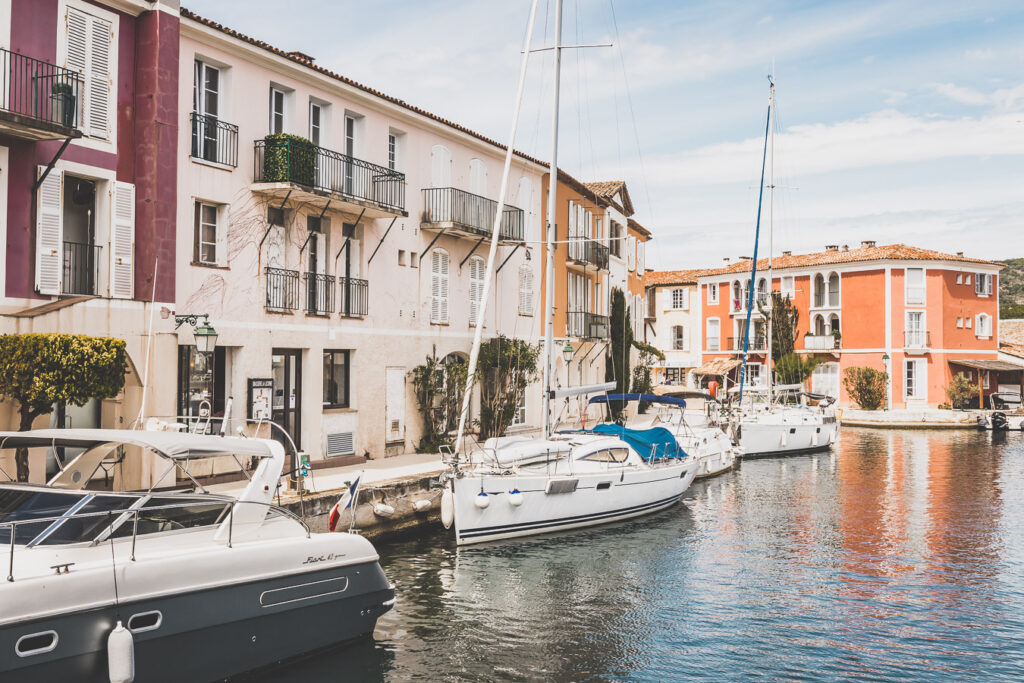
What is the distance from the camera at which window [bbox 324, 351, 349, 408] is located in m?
23.5

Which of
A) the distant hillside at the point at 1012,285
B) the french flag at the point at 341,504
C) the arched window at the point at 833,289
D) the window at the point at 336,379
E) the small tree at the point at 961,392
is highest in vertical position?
the distant hillside at the point at 1012,285

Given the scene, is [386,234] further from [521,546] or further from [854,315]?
[854,315]

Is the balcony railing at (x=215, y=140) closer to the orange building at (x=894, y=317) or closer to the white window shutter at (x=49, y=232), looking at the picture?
the white window shutter at (x=49, y=232)

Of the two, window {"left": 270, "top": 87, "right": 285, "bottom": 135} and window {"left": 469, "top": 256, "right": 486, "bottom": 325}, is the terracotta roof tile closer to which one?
window {"left": 469, "top": 256, "right": 486, "bottom": 325}

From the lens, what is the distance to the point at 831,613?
14.2m

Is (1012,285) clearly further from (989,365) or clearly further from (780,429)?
(780,429)

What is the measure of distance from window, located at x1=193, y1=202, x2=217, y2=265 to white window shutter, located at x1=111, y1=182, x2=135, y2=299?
5.41 feet

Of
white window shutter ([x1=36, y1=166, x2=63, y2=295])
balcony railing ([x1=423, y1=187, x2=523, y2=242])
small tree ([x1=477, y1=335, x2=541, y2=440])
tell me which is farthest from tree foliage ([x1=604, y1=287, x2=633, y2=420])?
white window shutter ([x1=36, y1=166, x2=63, y2=295])

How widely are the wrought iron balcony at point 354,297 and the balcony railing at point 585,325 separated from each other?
14.5m

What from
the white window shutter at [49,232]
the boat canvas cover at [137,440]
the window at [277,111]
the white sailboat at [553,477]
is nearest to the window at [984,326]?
the white sailboat at [553,477]

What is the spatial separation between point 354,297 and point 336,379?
2.28 metres

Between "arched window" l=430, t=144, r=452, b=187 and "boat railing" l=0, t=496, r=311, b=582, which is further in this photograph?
"arched window" l=430, t=144, r=452, b=187

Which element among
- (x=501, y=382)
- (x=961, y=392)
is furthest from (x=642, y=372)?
(x=961, y=392)

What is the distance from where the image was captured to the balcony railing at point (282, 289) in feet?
69.2
